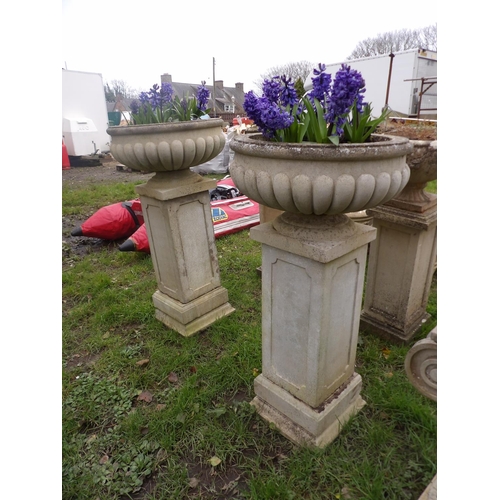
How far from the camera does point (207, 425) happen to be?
2.02 metres

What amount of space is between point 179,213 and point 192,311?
810 millimetres

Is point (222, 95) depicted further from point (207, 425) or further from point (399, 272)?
point (207, 425)

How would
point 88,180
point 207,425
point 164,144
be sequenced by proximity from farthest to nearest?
point 88,180
point 164,144
point 207,425

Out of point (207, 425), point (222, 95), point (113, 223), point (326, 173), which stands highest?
point (222, 95)

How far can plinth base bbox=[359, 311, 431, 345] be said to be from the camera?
250cm

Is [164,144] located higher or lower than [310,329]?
higher

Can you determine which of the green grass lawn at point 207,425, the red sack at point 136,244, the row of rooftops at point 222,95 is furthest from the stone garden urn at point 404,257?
the row of rooftops at point 222,95

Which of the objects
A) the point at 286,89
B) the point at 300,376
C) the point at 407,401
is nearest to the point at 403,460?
the point at 407,401

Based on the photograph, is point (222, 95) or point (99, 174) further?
point (222, 95)

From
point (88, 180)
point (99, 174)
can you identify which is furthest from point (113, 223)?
point (99, 174)

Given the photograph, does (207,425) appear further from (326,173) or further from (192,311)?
(326,173)

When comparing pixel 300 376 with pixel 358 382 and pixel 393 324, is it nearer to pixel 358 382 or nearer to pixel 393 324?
pixel 358 382

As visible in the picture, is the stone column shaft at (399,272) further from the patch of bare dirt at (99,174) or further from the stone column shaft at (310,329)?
the patch of bare dirt at (99,174)

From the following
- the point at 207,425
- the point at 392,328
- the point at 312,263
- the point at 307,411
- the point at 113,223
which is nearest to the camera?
the point at 312,263
